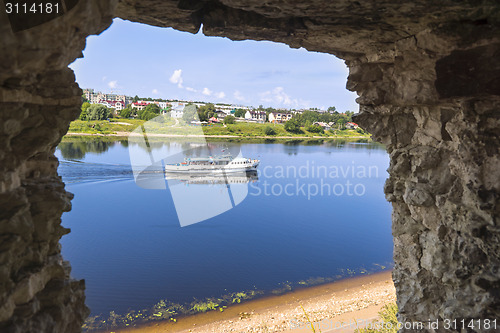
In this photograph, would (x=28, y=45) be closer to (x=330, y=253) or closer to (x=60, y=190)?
(x=60, y=190)

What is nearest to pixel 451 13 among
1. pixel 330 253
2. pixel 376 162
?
pixel 330 253

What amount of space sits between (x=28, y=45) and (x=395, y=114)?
13.4 feet

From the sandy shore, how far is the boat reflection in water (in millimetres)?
19237

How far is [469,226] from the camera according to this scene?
354 cm

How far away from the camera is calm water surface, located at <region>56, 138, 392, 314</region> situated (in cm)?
1421

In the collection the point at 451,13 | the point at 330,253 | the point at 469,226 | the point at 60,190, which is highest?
the point at 451,13

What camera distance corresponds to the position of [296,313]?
11.2 m

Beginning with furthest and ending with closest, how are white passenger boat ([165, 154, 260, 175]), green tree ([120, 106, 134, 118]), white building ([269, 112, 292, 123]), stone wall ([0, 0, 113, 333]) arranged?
white building ([269, 112, 292, 123]), green tree ([120, 106, 134, 118]), white passenger boat ([165, 154, 260, 175]), stone wall ([0, 0, 113, 333])

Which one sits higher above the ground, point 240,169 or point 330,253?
point 240,169

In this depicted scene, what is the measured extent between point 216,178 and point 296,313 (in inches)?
881

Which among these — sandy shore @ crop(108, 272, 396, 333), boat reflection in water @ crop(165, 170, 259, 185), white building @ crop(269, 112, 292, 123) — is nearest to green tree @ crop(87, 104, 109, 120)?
boat reflection in water @ crop(165, 170, 259, 185)

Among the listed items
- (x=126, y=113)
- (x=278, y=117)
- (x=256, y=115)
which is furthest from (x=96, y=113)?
(x=278, y=117)

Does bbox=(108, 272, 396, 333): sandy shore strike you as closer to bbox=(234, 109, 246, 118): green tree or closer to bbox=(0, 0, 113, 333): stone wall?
bbox=(0, 0, 113, 333): stone wall

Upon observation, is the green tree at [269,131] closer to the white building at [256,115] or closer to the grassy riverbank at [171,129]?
the grassy riverbank at [171,129]
